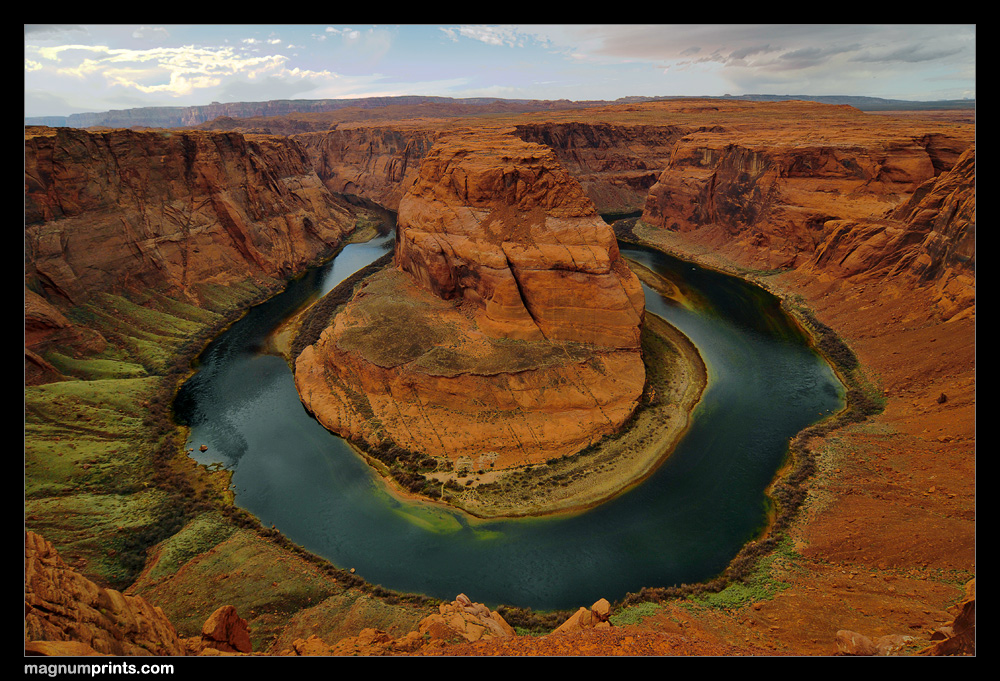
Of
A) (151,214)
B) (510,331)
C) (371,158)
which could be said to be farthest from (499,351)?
(371,158)

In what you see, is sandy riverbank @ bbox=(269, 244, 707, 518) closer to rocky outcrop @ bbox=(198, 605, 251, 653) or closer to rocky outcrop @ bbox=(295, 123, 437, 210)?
rocky outcrop @ bbox=(198, 605, 251, 653)

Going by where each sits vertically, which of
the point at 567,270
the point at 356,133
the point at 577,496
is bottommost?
the point at 577,496

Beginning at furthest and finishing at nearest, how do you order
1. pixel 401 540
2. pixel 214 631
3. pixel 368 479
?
pixel 368 479, pixel 401 540, pixel 214 631

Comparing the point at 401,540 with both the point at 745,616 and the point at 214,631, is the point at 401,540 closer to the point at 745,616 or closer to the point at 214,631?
the point at 214,631

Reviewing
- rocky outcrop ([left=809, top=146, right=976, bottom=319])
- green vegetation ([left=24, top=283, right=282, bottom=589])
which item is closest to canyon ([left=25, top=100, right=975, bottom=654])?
green vegetation ([left=24, top=283, right=282, bottom=589])

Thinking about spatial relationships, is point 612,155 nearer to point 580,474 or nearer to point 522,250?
point 522,250
